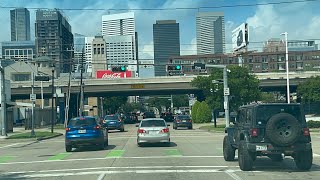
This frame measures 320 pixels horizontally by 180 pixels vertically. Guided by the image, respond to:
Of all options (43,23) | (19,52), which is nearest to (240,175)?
(43,23)

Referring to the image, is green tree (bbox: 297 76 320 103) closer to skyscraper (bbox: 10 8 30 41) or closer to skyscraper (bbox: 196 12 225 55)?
skyscraper (bbox: 10 8 30 41)

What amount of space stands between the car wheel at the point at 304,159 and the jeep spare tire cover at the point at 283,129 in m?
0.71

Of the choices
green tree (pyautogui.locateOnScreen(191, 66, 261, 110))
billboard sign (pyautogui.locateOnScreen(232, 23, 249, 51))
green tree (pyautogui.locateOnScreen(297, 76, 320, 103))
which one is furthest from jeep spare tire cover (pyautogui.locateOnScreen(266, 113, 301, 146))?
green tree (pyautogui.locateOnScreen(297, 76, 320, 103))

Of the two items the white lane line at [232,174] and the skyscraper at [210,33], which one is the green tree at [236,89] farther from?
the skyscraper at [210,33]

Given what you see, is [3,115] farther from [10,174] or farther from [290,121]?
[290,121]

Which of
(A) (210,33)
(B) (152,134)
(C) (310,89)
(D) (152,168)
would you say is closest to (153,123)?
(B) (152,134)

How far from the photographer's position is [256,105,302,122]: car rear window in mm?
14797

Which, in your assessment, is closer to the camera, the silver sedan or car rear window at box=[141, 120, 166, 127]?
the silver sedan

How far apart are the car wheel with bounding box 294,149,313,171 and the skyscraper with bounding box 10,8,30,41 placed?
92232 millimetres

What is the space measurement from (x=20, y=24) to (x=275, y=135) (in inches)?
4222

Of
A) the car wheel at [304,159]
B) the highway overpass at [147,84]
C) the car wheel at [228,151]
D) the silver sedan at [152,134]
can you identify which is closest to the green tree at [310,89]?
the highway overpass at [147,84]

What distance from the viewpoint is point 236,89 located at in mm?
53219

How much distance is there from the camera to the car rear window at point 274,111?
1480 centimetres

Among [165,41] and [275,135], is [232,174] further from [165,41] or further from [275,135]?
[165,41]
